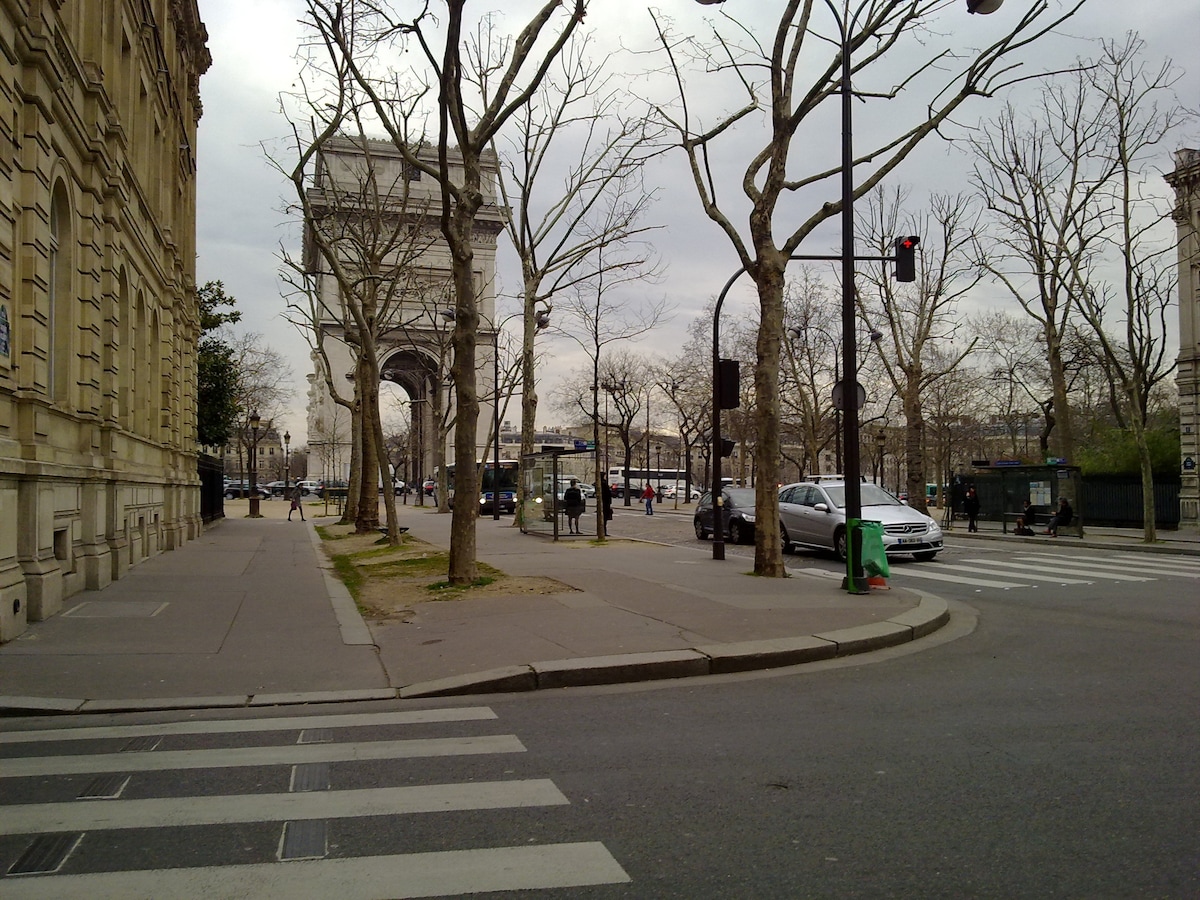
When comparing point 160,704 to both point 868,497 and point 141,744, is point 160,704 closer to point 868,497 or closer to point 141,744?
point 141,744

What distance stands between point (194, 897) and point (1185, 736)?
17.9 ft

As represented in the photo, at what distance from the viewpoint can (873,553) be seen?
13.5 meters

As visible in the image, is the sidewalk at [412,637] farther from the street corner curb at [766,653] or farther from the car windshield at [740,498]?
the car windshield at [740,498]

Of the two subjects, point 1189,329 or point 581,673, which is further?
point 1189,329

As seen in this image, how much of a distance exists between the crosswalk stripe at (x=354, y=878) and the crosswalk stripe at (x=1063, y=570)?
44.9 feet

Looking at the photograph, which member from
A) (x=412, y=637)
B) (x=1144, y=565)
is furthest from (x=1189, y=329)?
(x=412, y=637)

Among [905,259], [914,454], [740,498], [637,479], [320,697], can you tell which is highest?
[905,259]

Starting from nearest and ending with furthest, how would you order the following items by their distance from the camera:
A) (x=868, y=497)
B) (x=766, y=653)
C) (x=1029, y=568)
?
(x=766, y=653) → (x=1029, y=568) → (x=868, y=497)

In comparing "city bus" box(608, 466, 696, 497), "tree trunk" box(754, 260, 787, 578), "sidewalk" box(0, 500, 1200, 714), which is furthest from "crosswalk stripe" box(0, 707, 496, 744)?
"city bus" box(608, 466, 696, 497)

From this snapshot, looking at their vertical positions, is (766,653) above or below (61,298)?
below

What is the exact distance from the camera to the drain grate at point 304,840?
4.11 metres

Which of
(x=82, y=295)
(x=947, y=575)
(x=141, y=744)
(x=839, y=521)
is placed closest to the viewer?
(x=141, y=744)

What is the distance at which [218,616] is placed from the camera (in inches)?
442

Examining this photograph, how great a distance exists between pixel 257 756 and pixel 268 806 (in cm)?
108
